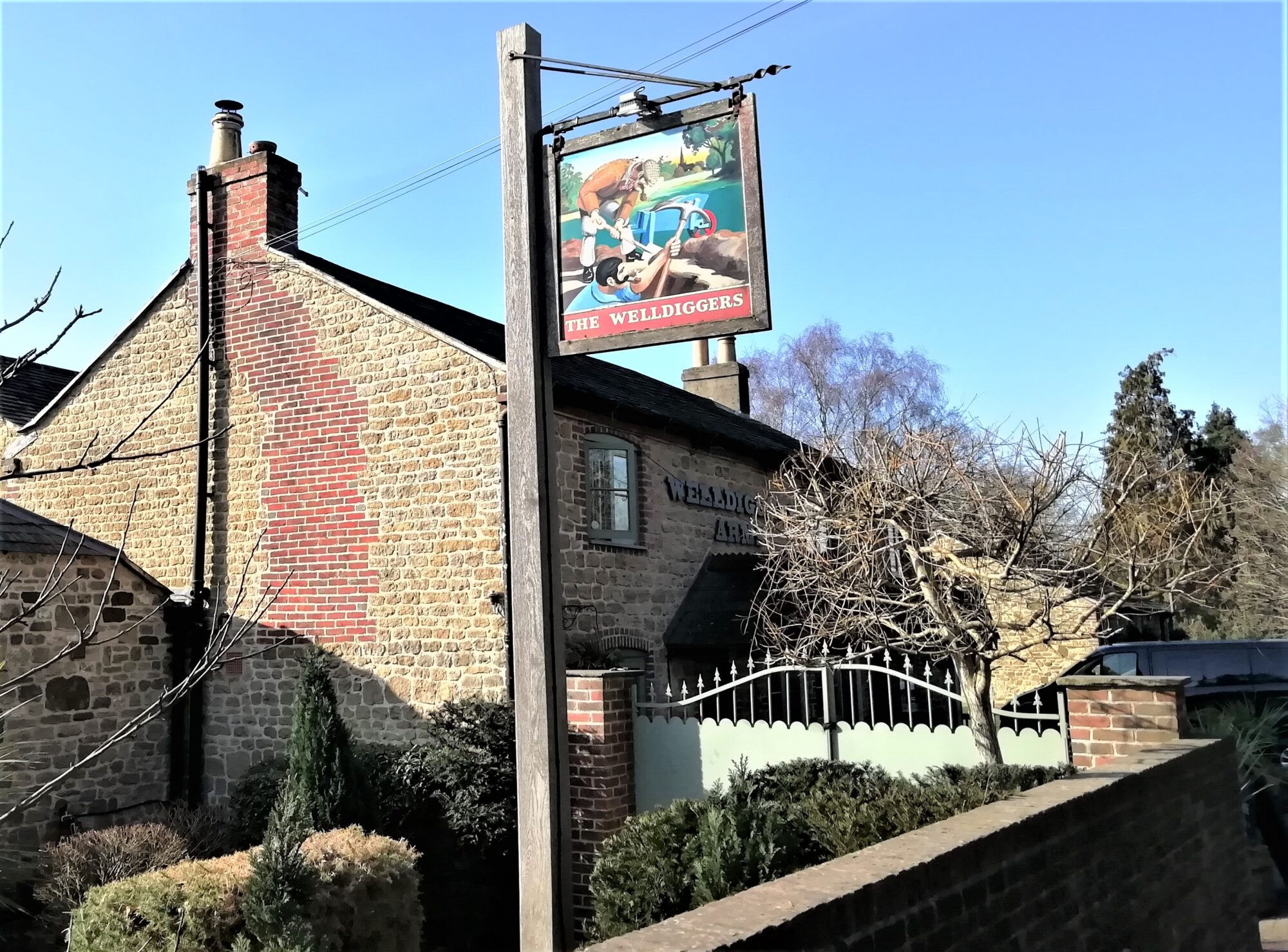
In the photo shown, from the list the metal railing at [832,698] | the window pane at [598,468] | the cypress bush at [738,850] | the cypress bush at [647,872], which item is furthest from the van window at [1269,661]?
the cypress bush at [647,872]

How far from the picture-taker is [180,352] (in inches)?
492

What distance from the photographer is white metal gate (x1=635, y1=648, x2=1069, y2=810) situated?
23.1 feet

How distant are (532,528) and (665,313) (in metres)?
1.24

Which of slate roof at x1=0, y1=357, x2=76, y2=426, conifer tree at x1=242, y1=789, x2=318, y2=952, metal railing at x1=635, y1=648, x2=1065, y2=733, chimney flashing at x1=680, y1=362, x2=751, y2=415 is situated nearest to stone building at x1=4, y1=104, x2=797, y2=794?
metal railing at x1=635, y1=648, x2=1065, y2=733

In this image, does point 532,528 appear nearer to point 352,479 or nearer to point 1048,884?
point 1048,884

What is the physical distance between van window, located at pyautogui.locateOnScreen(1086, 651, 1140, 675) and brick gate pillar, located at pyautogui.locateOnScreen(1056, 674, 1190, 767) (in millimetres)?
5292

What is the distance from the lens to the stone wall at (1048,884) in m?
3.47

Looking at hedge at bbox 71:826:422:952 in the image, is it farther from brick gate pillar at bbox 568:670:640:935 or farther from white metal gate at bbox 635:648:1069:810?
white metal gate at bbox 635:648:1069:810

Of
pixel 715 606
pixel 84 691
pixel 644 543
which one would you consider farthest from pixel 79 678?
pixel 715 606

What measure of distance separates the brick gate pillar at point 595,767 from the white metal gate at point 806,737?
0.65 ft

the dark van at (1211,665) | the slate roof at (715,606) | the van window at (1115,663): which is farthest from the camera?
the slate roof at (715,606)

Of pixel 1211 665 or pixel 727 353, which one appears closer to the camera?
pixel 1211 665

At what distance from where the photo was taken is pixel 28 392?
16203 mm

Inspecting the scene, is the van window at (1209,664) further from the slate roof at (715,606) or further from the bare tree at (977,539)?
the slate roof at (715,606)
